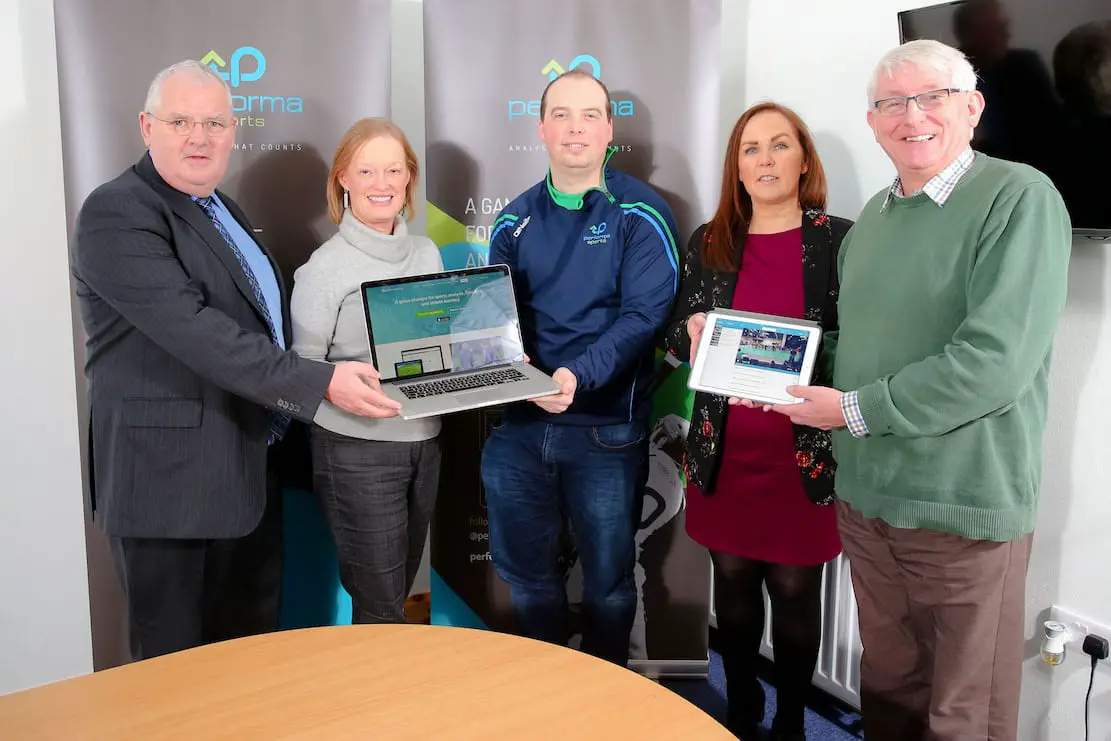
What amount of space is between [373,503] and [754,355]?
1090mm

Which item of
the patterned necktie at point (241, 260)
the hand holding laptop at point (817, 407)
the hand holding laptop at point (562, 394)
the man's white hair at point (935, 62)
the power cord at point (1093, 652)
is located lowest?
the power cord at point (1093, 652)

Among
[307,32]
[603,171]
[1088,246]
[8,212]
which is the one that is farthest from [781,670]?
[8,212]

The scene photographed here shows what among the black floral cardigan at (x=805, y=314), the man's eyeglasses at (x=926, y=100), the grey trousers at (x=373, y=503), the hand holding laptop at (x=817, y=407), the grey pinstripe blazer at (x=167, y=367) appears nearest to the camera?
the man's eyeglasses at (x=926, y=100)

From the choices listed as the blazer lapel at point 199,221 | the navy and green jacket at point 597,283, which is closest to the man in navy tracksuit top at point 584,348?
the navy and green jacket at point 597,283

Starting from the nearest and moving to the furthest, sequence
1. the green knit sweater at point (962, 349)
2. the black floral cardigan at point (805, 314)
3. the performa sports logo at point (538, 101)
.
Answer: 1. the green knit sweater at point (962, 349)
2. the black floral cardigan at point (805, 314)
3. the performa sports logo at point (538, 101)

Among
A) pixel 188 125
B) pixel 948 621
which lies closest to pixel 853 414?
pixel 948 621

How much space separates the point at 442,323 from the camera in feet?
7.66

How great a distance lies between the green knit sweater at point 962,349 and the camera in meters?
1.58

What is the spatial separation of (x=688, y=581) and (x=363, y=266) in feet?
5.35

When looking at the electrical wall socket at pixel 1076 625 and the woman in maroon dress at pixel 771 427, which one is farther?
the woman in maroon dress at pixel 771 427

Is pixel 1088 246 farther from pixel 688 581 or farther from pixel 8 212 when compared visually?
pixel 8 212

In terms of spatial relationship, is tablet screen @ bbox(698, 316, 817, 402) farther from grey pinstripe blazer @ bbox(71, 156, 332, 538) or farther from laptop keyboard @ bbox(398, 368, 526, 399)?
grey pinstripe blazer @ bbox(71, 156, 332, 538)

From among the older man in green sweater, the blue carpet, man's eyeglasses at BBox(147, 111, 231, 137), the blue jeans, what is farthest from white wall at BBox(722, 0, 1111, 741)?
man's eyeglasses at BBox(147, 111, 231, 137)

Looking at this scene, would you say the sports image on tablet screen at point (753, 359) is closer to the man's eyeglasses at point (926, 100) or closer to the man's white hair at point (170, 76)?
the man's eyeglasses at point (926, 100)
